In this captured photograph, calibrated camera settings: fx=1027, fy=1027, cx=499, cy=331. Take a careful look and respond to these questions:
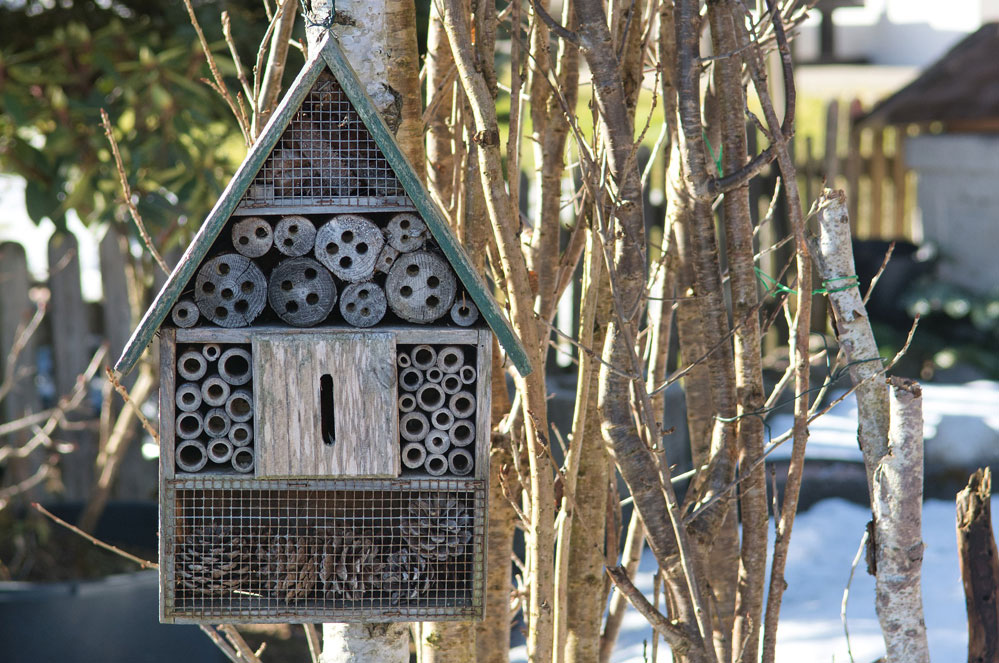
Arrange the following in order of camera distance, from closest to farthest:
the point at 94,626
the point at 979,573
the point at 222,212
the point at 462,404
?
the point at 222,212 → the point at 462,404 → the point at 979,573 → the point at 94,626

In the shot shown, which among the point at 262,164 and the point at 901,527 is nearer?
the point at 262,164

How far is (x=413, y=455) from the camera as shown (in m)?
1.51

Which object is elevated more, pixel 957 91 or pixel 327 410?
pixel 957 91

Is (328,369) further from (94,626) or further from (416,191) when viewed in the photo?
(94,626)

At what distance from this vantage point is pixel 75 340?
4.09 metres

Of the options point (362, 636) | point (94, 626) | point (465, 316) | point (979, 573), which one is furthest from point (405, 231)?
point (94, 626)

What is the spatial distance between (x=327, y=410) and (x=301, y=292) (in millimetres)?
177

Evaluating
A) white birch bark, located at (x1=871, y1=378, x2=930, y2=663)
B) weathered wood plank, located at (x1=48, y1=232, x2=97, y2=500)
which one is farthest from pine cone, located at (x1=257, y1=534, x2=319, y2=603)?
weathered wood plank, located at (x1=48, y1=232, x2=97, y2=500)

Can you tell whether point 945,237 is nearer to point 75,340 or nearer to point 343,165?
point 75,340

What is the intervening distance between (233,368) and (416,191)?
382 millimetres

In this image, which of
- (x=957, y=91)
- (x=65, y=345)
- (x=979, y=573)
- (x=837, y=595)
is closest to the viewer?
(x=979, y=573)

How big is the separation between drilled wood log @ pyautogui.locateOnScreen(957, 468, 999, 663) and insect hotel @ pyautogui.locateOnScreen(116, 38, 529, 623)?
1.14 meters

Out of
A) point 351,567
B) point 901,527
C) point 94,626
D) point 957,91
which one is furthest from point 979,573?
point 957,91

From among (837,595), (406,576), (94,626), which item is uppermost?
(406,576)
